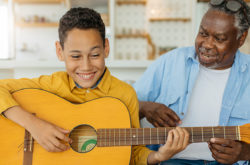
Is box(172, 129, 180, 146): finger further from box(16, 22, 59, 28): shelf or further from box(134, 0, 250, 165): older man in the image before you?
box(16, 22, 59, 28): shelf

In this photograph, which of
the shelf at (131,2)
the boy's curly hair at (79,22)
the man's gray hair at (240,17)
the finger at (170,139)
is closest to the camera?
the finger at (170,139)

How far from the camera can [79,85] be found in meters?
1.10

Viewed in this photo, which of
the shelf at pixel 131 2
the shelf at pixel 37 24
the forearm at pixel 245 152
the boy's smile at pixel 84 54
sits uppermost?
the shelf at pixel 131 2

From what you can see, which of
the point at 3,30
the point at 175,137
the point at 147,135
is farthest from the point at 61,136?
the point at 3,30

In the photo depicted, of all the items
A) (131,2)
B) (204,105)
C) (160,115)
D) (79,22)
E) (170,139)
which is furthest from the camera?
(131,2)

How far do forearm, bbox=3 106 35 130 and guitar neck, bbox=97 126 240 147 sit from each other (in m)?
0.27

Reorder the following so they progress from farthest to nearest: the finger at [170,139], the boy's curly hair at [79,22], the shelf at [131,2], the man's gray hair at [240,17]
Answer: the shelf at [131,2] < the man's gray hair at [240,17] < the boy's curly hair at [79,22] < the finger at [170,139]

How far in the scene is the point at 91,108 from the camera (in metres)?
1.02

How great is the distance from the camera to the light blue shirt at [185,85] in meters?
1.25

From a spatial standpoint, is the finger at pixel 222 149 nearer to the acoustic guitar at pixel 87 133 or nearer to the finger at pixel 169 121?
the acoustic guitar at pixel 87 133

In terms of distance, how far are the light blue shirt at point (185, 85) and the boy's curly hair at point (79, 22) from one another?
16.3 inches

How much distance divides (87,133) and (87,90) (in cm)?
19

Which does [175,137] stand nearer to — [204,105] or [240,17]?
[204,105]

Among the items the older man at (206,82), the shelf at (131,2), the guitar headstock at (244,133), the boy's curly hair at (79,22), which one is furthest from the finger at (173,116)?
the shelf at (131,2)
